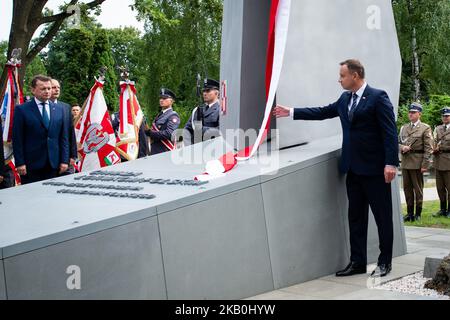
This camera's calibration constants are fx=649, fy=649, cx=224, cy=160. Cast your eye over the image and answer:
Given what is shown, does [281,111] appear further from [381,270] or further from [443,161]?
[443,161]

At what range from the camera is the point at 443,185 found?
457 inches

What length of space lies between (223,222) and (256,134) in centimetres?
201

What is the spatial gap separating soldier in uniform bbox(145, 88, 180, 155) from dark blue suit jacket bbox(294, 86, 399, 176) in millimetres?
4287

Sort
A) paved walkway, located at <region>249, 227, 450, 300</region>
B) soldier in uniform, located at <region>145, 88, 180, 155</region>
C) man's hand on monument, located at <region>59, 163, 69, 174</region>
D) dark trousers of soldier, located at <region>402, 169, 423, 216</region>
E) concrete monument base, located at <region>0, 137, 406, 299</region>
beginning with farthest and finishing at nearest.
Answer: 1. dark trousers of soldier, located at <region>402, 169, 423, 216</region>
2. soldier in uniform, located at <region>145, 88, 180, 155</region>
3. man's hand on monument, located at <region>59, 163, 69, 174</region>
4. paved walkway, located at <region>249, 227, 450, 300</region>
5. concrete monument base, located at <region>0, 137, 406, 299</region>

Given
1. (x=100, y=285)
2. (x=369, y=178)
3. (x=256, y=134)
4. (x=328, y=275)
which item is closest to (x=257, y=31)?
(x=256, y=134)

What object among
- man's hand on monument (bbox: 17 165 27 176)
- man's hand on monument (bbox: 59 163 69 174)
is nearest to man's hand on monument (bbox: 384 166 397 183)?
man's hand on monument (bbox: 59 163 69 174)

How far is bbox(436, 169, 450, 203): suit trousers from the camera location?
11.5m

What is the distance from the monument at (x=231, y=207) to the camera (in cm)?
416

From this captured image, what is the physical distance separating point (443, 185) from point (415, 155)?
88cm

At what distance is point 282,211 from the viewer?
5.29m

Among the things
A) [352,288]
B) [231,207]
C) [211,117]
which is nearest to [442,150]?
[211,117]

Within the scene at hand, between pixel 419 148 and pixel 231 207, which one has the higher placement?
pixel 231 207

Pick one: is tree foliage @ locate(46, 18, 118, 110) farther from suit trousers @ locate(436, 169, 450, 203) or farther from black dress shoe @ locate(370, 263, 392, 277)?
black dress shoe @ locate(370, 263, 392, 277)

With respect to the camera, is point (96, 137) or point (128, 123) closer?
point (96, 137)
